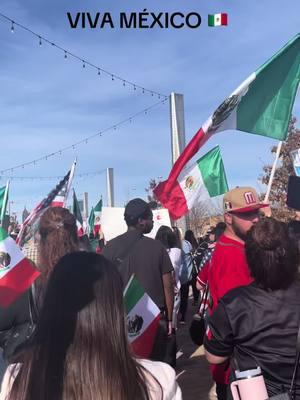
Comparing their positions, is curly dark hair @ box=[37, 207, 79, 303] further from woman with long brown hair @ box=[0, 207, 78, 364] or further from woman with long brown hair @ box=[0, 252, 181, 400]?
woman with long brown hair @ box=[0, 252, 181, 400]

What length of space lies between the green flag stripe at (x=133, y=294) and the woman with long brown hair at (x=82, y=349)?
1.39m

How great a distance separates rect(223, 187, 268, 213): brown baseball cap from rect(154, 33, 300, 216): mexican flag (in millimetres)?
1699

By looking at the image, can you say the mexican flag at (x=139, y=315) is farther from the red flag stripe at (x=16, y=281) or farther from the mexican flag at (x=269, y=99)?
the mexican flag at (x=269, y=99)

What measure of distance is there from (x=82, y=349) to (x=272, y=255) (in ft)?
4.30

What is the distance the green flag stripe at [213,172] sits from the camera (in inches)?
265

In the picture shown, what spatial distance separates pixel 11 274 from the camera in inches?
114

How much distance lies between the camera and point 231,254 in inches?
138

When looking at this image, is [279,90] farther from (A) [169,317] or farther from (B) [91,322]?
(B) [91,322]

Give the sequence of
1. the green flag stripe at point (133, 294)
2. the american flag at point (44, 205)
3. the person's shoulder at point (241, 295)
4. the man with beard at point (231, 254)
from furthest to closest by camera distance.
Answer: the american flag at point (44, 205) → the man with beard at point (231, 254) → the green flag stripe at point (133, 294) → the person's shoulder at point (241, 295)

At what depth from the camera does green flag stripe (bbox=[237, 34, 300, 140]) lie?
5.77m

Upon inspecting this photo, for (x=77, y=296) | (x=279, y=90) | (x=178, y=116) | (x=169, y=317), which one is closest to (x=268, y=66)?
(x=279, y=90)

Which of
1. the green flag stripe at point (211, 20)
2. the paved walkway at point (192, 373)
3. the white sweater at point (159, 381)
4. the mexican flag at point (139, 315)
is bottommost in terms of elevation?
the paved walkway at point (192, 373)

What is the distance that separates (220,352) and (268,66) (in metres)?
3.96

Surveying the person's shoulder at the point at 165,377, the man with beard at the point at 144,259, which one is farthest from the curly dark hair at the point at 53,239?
the person's shoulder at the point at 165,377
